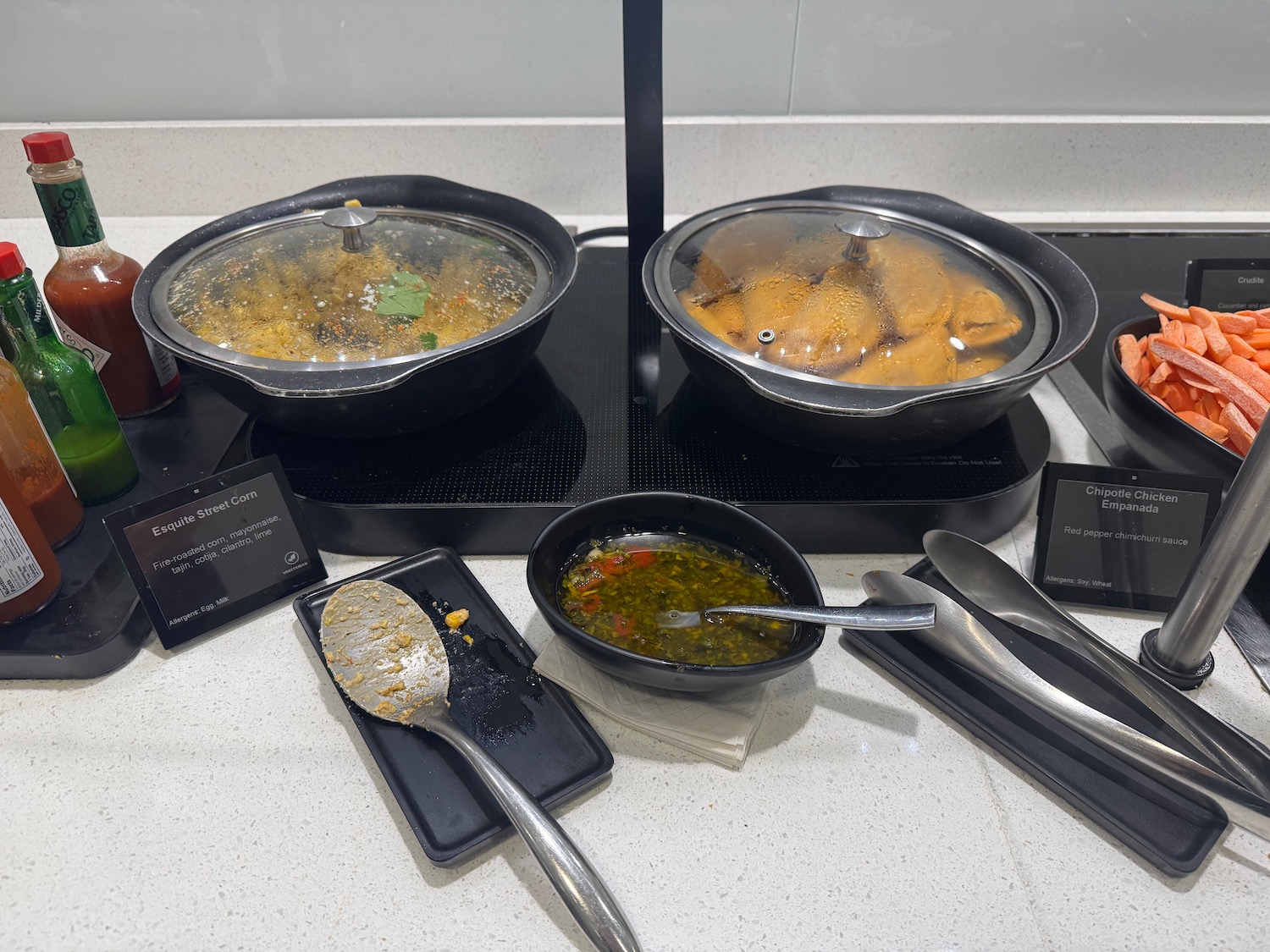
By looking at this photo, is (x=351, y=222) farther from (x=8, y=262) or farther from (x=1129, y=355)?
(x=1129, y=355)

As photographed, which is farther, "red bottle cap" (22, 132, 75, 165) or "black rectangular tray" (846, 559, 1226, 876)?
"red bottle cap" (22, 132, 75, 165)

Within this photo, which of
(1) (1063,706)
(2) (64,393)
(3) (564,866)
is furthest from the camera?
(2) (64,393)

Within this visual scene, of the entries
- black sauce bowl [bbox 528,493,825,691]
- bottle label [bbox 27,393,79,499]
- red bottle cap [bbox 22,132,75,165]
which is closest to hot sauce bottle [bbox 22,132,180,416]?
red bottle cap [bbox 22,132,75,165]

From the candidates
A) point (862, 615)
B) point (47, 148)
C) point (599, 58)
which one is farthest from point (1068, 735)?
point (599, 58)

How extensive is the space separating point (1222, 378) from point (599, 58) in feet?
4.14

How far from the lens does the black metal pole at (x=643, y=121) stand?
1028 mm

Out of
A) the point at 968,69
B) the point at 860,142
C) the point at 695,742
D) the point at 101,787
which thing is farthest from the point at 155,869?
the point at 968,69

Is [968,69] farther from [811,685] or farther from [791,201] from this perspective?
[811,685]

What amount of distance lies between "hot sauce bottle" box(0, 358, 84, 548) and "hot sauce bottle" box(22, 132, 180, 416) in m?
0.17

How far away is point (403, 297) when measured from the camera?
3.30ft

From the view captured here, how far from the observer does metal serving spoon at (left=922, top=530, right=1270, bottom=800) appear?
72 cm

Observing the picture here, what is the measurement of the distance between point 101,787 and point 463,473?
48cm

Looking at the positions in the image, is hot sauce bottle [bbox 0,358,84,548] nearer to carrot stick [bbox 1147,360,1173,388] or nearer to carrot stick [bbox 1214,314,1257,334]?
carrot stick [bbox 1147,360,1173,388]

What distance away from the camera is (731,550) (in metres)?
0.88
